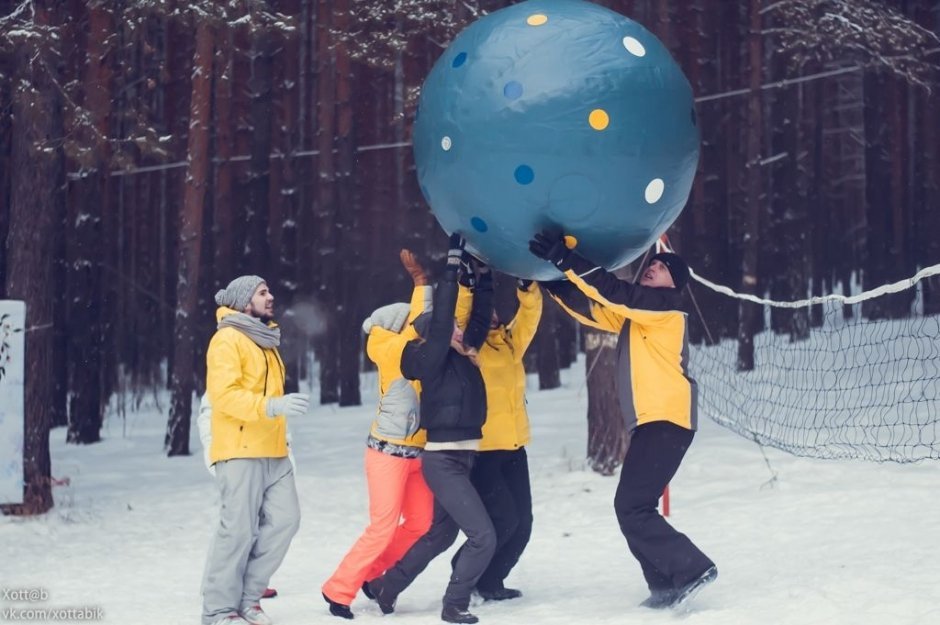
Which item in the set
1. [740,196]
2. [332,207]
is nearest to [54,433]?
[332,207]

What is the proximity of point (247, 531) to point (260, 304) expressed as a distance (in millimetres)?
1170

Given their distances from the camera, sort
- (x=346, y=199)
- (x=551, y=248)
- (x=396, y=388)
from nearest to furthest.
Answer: (x=551, y=248)
(x=396, y=388)
(x=346, y=199)

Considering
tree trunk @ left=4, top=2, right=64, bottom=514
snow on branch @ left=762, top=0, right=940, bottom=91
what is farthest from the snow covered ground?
snow on branch @ left=762, top=0, right=940, bottom=91

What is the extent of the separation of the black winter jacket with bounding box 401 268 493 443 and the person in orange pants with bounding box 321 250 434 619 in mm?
166

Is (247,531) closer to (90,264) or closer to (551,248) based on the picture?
(551,248)

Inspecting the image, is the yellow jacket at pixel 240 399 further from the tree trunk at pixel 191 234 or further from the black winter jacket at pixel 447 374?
the tree trunk at pixel 191 234

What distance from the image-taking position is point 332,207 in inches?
664

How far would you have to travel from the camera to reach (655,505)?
5.84 metres

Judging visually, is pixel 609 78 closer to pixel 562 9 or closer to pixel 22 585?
pixel 562 9

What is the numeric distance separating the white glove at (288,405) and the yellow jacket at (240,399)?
0.04 metres

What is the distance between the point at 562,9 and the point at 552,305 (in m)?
12.0

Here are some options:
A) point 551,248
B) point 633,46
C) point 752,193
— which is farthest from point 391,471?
point 752,193

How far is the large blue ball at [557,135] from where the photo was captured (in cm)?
520

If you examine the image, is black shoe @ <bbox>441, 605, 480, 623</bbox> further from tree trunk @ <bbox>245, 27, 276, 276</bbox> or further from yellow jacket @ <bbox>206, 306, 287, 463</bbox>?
tree trunk @ <bbox>245, 27, 276, 276</bbox>
